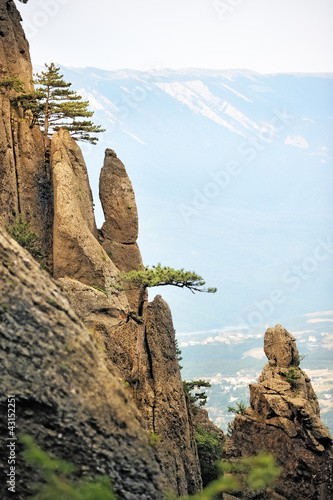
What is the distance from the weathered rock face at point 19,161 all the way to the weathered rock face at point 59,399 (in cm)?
2198

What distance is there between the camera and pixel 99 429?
9.84 metres

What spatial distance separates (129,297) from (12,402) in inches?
1050

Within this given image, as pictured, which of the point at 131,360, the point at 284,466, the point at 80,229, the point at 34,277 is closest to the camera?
the point at 34,277

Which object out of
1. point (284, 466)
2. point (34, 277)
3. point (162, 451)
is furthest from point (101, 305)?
point (34, 277)

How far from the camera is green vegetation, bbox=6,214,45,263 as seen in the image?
29.5 meters

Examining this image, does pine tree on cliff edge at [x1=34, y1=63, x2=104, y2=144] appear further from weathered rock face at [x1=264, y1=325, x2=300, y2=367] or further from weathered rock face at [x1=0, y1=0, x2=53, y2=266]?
weathered rock face at [x1=264, y1=325, x2=300, y2=367]

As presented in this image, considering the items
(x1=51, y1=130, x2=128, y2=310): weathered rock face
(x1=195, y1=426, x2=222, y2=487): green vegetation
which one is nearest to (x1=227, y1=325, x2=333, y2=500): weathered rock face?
(x1=195, y1=426, x2=222, y2=487): green vegetation

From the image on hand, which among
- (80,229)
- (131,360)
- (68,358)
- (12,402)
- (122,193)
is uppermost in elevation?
(122,193)

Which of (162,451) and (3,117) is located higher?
(3,117)

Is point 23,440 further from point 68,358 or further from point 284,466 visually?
point 284,466

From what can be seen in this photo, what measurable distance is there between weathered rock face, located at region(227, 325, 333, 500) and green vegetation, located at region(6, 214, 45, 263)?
16.2 metres

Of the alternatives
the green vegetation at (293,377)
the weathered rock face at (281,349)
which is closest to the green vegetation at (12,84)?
the weathered rock face at (281,349)

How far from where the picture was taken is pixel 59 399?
971 centimetres

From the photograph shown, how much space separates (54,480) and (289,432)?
2251cm
